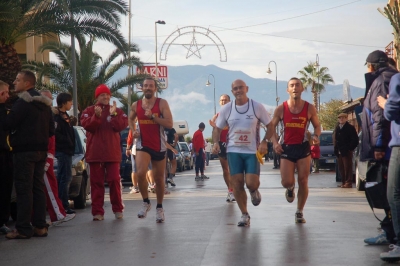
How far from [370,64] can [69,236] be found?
4.22 metres

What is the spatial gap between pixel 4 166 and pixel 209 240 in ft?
9.56

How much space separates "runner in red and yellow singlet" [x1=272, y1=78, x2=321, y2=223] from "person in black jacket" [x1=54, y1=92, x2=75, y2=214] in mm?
3430

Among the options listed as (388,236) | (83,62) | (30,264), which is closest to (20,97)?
(30,264)

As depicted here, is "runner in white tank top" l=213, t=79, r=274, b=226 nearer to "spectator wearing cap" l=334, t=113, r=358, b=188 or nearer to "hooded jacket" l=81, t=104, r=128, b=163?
"hooded jacket" l=81, t=104, r=128, b=163

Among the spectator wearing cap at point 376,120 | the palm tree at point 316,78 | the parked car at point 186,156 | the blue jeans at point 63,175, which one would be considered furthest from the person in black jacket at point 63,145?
the palm tree at point 316,78

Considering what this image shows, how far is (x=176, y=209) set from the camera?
42.0ft

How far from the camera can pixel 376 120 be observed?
7.62 m

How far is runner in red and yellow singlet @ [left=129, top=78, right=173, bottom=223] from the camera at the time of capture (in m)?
10.8

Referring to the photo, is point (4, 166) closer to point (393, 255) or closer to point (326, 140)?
point (393, 255)

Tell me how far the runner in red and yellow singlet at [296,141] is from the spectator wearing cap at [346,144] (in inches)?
346

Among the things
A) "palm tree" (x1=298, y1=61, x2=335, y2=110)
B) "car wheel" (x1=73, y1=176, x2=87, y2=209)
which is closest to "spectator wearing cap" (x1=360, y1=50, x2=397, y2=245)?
"car wheel" (x1=73, y1=176, x2=87, y2=209)

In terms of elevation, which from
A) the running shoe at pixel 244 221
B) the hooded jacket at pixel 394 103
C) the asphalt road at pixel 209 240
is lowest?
the asphalt road at pixel 209 240

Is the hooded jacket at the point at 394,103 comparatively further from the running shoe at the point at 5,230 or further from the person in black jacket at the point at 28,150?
the running shoe at the point at 5,230

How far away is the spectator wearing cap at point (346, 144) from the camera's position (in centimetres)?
1916
